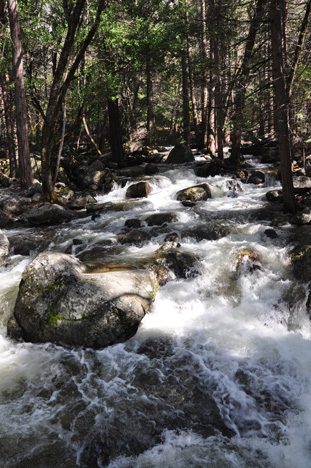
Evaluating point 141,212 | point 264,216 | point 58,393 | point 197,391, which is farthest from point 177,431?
point 141,212

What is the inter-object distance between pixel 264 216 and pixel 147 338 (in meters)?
6.23

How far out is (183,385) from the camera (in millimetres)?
4344

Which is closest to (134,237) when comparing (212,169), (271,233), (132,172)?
(271,233)

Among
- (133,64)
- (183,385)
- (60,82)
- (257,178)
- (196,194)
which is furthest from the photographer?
(133,64)

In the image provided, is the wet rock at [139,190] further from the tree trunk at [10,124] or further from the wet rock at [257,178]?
the tree trunk at [10,124]

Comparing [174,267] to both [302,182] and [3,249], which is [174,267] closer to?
[3,249]

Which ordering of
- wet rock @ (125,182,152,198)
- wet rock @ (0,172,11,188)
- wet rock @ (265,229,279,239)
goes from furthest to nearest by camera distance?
wet rock @ (0,172,11,188), wet rock @ (125,182,152,198), wet rock @ (265,229,279,239)

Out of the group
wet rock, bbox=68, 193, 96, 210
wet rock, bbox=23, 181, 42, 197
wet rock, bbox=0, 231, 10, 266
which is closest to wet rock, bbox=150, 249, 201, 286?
wet rock, bbox=0, 231, 10, 266

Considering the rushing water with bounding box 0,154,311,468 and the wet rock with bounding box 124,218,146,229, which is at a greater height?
the wet rock with bounding box 124,218,146,229

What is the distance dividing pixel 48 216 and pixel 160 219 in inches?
158

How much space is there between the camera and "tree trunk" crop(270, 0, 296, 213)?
769 cm

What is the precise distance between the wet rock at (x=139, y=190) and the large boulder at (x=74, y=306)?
27.6ft

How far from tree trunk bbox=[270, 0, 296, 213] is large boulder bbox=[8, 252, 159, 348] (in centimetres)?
573

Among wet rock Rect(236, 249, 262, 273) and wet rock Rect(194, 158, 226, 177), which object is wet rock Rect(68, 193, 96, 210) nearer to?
wet rock Rect(194, 158, 226, 177)
